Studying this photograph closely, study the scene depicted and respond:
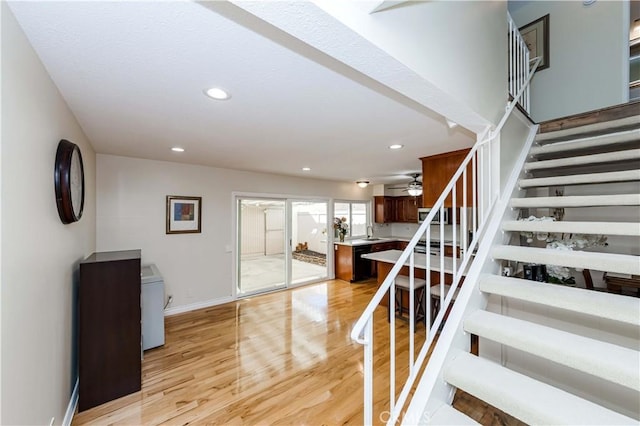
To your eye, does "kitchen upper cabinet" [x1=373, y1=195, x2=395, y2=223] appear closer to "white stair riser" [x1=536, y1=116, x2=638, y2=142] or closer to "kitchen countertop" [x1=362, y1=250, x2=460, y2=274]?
"kitchen countertop" [x1=362, y1=250, x2=460, y2=274]

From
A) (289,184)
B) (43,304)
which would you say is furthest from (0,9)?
(289,184)

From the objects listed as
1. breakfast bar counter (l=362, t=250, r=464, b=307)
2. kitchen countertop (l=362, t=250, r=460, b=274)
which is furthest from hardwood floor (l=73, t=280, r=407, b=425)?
kitchen countertop (l=362, t=250, r=460, b=274)

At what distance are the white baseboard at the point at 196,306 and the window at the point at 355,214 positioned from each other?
9.87 feet

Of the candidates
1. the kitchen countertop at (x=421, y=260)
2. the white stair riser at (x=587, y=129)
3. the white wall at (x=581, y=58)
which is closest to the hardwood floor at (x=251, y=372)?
the kitchen countertop at (x=421, y=260)

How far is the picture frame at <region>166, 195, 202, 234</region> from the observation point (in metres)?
3.97

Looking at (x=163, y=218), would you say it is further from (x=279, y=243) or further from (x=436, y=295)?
(x=436, y=295)

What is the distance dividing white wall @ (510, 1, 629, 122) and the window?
388 centimetres

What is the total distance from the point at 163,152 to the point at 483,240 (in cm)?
360

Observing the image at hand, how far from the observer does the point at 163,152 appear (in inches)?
133

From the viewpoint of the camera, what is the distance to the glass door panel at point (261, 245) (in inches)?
190

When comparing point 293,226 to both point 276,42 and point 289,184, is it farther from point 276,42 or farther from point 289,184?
point 276,42

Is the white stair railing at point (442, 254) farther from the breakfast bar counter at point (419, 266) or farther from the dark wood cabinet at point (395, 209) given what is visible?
→ the dark wood cabinet at point (395, 209)

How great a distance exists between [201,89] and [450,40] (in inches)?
60.0

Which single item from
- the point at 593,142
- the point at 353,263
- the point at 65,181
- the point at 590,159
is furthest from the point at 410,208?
the point at 65,181
